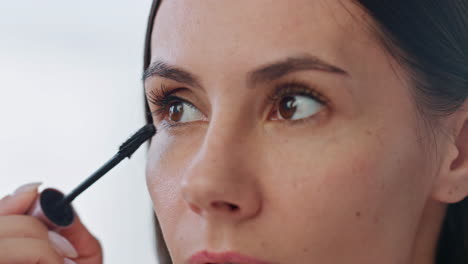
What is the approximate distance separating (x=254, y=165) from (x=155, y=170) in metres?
0.28

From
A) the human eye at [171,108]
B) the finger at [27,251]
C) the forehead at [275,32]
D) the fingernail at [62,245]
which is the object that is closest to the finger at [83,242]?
the fingernail at [62,245]

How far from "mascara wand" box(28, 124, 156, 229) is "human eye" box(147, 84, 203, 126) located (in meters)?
0.11

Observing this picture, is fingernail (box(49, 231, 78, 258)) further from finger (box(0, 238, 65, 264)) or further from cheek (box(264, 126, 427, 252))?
cheek (box(264, 126, 427, 252))

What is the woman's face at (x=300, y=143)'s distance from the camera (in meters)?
0.90

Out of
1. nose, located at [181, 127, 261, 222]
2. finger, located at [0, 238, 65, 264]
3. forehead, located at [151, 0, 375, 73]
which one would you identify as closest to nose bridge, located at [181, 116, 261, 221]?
nose, located at [181, 127, 261, 222]

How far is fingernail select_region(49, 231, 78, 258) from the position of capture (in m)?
1.07

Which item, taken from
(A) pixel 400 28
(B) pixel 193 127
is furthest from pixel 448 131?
(B) pixel 193 127

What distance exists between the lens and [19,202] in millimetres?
1056

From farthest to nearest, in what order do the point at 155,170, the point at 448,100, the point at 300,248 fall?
the point at 155,170 < the point at 448,100 < the point at 300,248

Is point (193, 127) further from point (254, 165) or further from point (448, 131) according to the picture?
point (448, 131)

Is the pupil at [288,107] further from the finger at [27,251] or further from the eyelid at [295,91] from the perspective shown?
the finger at [27,251]

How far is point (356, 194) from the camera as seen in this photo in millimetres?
918

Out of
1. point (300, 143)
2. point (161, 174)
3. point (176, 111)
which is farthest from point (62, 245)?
point (300, 143)

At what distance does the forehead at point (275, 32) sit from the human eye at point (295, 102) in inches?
2.5
